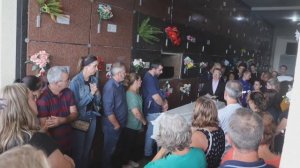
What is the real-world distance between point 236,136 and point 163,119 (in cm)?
39

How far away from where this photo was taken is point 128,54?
3256 millimetres

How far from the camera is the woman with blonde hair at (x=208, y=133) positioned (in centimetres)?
174

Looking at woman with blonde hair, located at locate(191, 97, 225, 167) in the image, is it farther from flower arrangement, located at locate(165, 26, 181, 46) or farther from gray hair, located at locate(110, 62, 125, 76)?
flower arrangement, located at locate(165, 26, 181, 46)

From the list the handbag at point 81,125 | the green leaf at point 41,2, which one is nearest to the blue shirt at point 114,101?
the handbag at point 81,125

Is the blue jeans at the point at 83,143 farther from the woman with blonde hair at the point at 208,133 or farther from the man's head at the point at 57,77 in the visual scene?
the woman with blonde hair at the point at 208,133

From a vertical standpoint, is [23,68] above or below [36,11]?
below

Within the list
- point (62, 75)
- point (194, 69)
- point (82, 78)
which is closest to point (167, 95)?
point (194, 69)

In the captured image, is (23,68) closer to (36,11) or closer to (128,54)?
(36,11)

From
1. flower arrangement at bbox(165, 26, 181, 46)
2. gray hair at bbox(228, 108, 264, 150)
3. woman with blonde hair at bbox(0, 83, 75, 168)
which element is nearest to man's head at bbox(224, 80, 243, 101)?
gray hair at bbox(228, 108, 264, 150)

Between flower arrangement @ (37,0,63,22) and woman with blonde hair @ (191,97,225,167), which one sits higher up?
flower arrangement @ (37,0,63,22)

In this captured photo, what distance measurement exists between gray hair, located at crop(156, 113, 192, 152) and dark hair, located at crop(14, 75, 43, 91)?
1.07 metres

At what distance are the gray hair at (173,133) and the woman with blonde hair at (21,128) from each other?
1.64 ft

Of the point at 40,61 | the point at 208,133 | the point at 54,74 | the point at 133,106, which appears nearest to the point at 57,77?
the point at 54,74

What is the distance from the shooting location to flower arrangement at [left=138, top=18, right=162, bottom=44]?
11.1 feet
